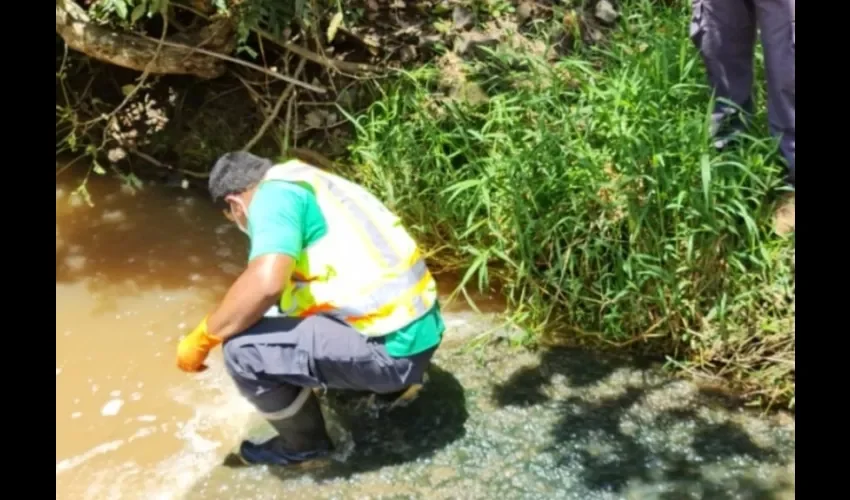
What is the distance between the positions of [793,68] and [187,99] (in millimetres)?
3397

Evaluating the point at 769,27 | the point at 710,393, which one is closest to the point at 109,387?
the point at 710,393

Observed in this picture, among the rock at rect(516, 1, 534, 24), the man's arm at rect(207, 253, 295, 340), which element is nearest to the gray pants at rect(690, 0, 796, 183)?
the rock at rect(516, 1, 534, 24)

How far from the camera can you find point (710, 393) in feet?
11.5

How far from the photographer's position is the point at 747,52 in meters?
3.91

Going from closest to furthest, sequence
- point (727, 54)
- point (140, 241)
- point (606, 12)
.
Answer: point (727, 54) < point (140, 241) < point (606, 12)

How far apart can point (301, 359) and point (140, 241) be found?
200cm

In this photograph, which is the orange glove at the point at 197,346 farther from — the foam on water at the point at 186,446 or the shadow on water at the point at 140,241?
the shadow on water at the point at 140,241

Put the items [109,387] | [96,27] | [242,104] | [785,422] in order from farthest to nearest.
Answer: [242,104]
[96,27]
[109,387]
[785,422]

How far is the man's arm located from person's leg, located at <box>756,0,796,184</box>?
7.09 feet

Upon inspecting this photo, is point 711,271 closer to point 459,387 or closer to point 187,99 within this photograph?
point 459,387

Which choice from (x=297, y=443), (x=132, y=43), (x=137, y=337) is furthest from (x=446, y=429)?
(x=132, y=43)

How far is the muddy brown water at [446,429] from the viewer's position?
10.4 feet

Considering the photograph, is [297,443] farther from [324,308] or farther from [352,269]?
[352,269]

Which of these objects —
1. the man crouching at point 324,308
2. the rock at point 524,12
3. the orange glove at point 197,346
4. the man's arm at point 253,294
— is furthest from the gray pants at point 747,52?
the orange glove at point 197,346
